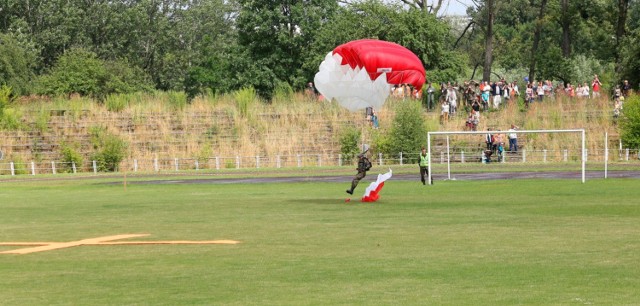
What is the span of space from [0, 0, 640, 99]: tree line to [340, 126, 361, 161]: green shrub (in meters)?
17.3

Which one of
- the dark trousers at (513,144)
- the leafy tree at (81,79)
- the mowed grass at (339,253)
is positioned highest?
the leafy tree at (81,79)

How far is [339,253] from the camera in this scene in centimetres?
1898

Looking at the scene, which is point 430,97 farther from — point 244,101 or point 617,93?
point 244,101

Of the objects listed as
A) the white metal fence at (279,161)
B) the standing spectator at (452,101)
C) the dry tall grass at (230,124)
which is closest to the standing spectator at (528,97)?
the dry tall grass at (230,124)

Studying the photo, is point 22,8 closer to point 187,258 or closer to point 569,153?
point 569,153

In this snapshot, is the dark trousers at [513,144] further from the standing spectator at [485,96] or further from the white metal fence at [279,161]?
the standing spectator at [485,96]

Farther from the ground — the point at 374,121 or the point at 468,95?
the point at 468,95

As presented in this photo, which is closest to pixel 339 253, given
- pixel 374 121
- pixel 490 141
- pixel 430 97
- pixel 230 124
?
pixel 490 141

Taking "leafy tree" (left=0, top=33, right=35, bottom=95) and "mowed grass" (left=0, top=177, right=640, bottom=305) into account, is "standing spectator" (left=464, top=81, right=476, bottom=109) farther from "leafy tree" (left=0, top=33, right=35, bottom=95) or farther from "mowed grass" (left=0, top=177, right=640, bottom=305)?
"leafy tree" (left=0, top=33, right=35, bottom=95)

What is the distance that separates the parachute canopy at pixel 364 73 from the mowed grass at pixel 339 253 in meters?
3.76

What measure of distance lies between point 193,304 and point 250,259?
15.7 ft

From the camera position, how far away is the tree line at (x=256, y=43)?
280ft

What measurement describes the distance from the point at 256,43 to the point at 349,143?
31.3 m

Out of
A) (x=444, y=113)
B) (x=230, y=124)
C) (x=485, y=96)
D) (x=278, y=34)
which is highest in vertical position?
(x=278, y=34)
